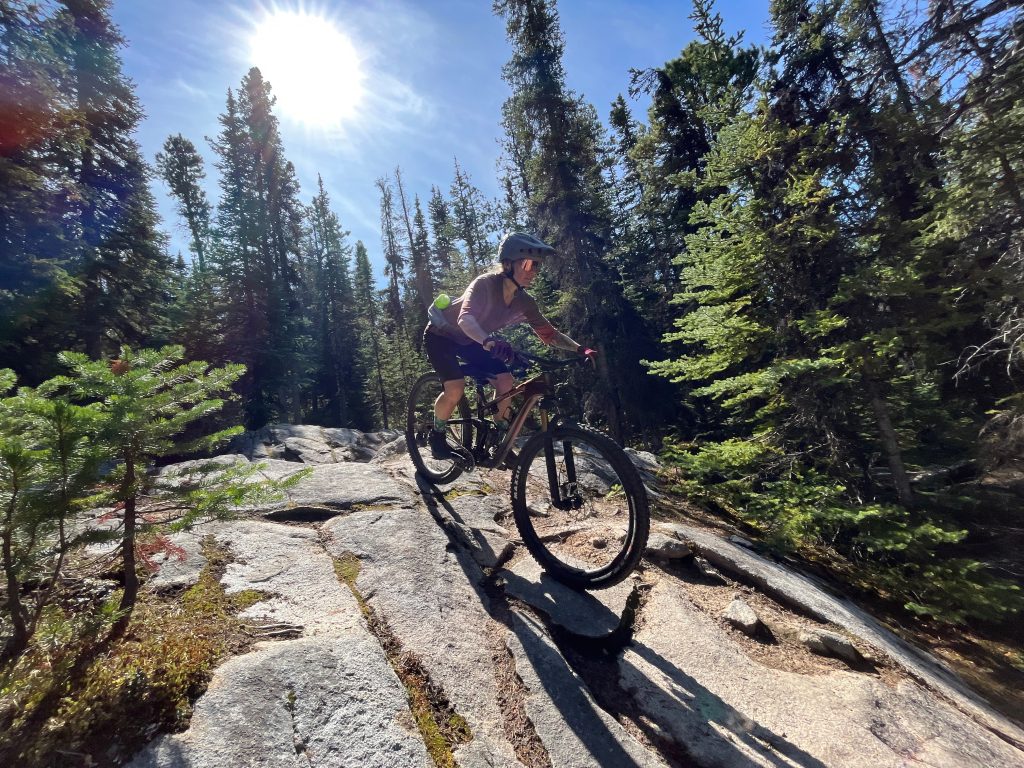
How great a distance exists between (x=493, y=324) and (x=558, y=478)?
1601 mm

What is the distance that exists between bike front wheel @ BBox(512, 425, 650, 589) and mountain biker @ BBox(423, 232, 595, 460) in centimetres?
70

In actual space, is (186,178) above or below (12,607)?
above

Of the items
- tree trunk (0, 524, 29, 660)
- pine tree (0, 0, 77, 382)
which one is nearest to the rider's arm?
tree trunk (0, 524, 29, 660)

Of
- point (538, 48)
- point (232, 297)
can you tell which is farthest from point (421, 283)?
point (538, 48)

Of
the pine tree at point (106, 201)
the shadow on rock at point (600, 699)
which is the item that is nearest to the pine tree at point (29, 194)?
the pine tree at point (106, 201)

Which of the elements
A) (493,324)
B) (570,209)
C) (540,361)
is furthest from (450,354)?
A: (570,209)

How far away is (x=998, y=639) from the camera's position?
17.2 feet

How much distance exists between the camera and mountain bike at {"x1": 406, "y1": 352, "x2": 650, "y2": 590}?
3.27 m

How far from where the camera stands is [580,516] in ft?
15.5

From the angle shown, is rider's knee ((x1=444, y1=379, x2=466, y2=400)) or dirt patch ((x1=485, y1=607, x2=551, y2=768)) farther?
rider's knee ((x1=444, y1=379, x2=466, y2=400))

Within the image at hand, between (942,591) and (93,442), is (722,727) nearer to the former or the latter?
(93,442)

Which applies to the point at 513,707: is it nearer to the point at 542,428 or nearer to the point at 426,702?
the point at 426,702

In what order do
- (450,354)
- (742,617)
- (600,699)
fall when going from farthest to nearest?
(450,354) < (742,617) < (600,699)

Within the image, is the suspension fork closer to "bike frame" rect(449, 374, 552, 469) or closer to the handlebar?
"bike frame" rect(449, 374, 552, 469)
